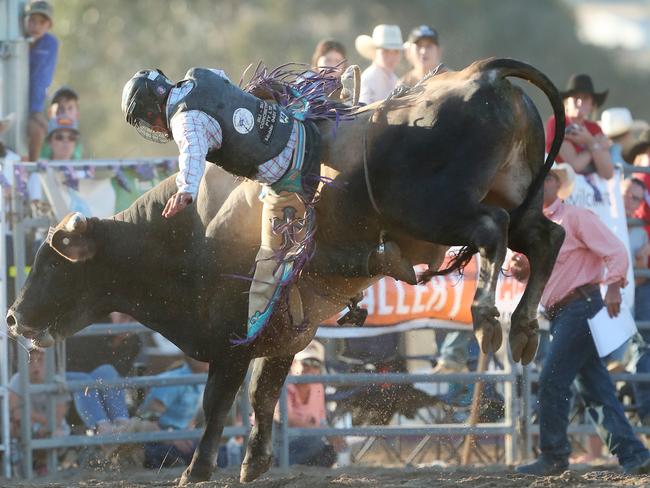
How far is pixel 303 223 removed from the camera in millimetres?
6336

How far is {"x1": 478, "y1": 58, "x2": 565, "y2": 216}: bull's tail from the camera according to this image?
6016 mm

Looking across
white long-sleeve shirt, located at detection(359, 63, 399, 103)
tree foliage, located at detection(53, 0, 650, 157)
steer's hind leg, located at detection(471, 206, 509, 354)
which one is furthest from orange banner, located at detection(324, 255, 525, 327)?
tree foliage, located at detection(53, 0, 650, 157)

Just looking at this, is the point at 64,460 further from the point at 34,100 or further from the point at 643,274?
the point at 643,274

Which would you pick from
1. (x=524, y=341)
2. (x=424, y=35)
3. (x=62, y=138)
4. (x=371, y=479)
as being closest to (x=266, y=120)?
(x=524, y=341)

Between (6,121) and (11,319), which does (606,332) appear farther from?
(6,121)

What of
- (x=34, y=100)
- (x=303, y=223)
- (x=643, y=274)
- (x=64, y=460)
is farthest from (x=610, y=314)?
(x=34, y=100)

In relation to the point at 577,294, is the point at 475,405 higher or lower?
lower

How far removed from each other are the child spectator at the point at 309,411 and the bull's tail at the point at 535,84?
2932mm

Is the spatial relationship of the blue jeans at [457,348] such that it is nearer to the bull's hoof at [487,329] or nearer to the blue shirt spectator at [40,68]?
the bull's hoof at [487,329]

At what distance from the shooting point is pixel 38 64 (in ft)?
32.9

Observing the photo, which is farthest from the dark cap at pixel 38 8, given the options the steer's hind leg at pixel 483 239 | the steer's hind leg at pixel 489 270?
the steer's hind leg at pixel 489 270

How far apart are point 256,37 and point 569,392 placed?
23.3m

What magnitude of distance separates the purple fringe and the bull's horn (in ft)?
3.65

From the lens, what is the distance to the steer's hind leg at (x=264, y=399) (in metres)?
7.15
